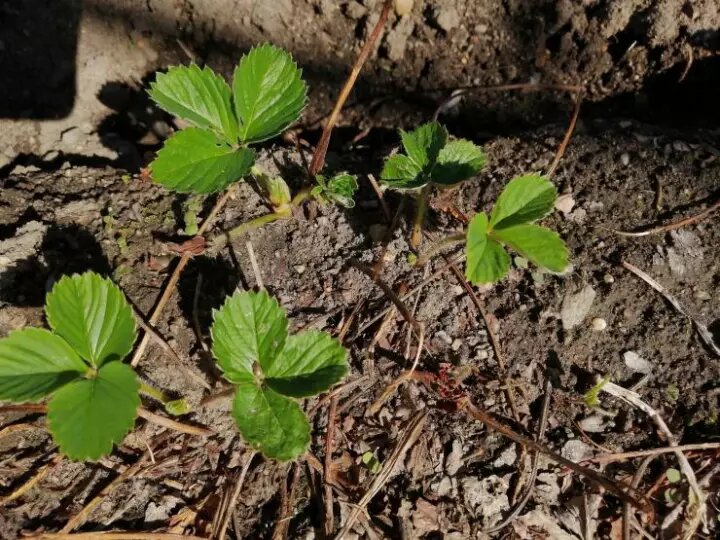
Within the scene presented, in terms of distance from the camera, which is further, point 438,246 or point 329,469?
point 438,246

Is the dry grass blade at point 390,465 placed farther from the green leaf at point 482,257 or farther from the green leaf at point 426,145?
the green leaf at point 426,145

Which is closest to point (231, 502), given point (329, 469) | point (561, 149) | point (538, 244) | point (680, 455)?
point (329, 469)

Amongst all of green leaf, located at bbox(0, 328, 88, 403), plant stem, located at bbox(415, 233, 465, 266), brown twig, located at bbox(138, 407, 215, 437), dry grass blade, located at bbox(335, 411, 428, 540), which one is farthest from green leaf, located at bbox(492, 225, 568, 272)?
green leaf, located at bbox(0, 328, 88, 403)

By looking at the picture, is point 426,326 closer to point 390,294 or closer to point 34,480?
point 390,294

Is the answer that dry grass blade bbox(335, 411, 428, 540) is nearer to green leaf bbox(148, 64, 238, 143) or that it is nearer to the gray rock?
the gray rock

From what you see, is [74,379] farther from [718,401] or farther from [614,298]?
[718,401]

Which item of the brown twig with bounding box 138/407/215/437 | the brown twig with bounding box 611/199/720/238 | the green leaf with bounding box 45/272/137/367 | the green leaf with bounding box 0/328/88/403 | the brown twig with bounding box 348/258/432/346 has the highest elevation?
the brown twig with bounding box 611/199/720/238
